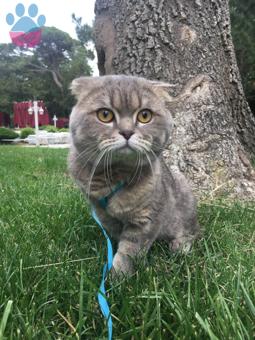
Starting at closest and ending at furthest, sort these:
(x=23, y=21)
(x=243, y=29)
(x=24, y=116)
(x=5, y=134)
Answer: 1. (x=243, y=29)
2. (x=23, y=21)
3. (x=5, y=134)
4. (x=24, y=116)

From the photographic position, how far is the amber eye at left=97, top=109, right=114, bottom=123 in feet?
4.70

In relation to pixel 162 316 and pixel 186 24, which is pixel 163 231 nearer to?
pixel 162 316

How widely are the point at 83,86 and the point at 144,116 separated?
29 cm

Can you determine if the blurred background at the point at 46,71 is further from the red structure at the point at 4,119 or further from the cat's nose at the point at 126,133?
the cat's nose at the point at 126,133

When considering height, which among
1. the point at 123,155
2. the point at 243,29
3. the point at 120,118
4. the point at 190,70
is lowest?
the point at 123,155

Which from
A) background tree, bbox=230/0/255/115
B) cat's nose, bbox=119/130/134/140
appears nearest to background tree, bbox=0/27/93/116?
background tree, bbox=230/0/255/115

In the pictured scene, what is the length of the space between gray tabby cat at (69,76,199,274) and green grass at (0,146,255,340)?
0.44 feet

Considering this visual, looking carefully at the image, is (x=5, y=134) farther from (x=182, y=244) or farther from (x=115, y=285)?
(x=115, y=285)

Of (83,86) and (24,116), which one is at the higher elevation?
(83,86)

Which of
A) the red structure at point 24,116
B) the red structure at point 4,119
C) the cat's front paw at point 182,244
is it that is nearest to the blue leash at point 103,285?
the cat's front paw at point 182,244

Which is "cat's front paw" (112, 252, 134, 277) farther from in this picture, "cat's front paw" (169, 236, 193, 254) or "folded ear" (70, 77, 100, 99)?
"folded ear" (70, 77, 100, 99)

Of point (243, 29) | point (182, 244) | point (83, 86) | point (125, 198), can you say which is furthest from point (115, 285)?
point (243, 29)

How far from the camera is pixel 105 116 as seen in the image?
4.72 ft

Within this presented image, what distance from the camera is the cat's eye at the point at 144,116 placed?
57.9 inches
